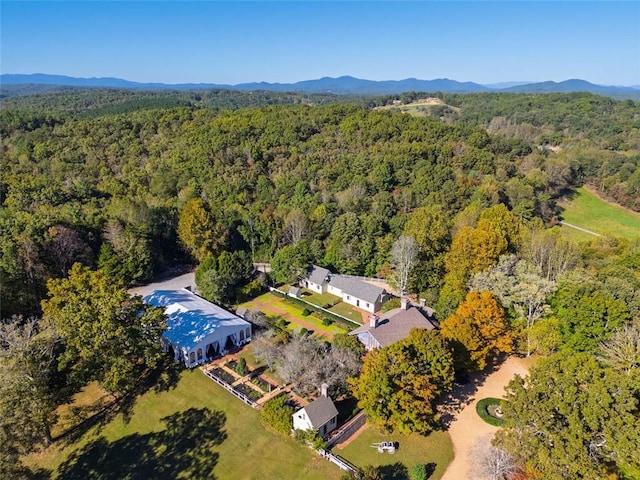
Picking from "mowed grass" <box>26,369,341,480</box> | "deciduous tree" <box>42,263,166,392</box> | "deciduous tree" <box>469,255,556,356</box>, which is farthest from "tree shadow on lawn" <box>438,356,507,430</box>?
"deciduous tree" <box>42,263,166,392</box>

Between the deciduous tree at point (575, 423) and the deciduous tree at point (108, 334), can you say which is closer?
the deciduous tree at point (575, 423)

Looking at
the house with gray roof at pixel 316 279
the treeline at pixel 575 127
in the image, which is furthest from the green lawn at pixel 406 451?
the treeline at pixel 575 127

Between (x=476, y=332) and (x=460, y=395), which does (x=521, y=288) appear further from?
(x=460, y=395)

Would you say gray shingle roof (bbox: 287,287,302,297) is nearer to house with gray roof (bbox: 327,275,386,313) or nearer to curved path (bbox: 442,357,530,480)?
house with gray roof (bbox: 327,275,386,313)

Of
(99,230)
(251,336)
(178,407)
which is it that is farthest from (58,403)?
(99,230)

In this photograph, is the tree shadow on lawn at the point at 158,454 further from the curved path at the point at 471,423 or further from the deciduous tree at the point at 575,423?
the deciduous tree at the point at 575,423

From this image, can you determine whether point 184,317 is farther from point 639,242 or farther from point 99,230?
point 639,242

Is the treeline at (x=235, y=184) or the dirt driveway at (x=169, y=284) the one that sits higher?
the treeline at (x=235, y=184)
